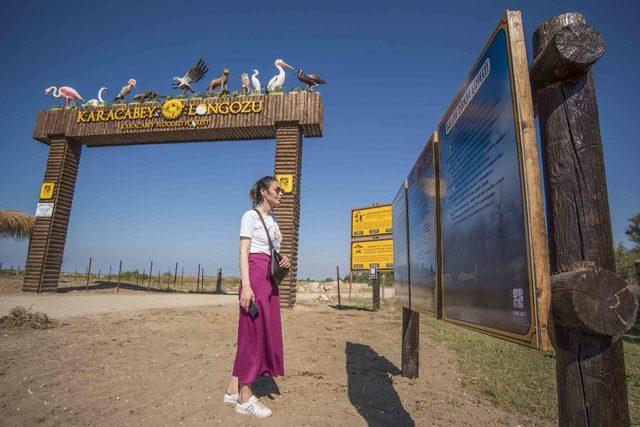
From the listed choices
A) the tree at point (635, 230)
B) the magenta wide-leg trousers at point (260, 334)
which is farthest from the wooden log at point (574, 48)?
the tree at point (635, 230)

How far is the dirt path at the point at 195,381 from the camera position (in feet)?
9.88

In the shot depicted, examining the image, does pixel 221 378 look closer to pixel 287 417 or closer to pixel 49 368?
pixel 287 417

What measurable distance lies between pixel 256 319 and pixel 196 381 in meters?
1.44

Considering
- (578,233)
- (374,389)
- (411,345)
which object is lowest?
(374,389)

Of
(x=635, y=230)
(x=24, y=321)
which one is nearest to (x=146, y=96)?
(x=24, y=321)

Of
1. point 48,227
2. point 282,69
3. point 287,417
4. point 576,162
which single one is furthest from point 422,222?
point 48,227

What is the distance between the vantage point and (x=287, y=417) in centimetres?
296

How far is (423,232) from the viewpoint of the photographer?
3.11 m

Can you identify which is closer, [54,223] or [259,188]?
[259,188]

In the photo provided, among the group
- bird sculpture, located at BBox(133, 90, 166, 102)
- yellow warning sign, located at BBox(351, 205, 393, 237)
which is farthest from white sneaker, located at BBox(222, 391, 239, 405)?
bird sculpture, located at BBox(133, 90, 166, 102)

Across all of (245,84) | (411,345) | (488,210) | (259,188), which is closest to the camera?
(488,210)

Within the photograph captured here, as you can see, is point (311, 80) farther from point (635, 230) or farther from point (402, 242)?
point (635, 230)

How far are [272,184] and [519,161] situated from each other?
232 centimetres

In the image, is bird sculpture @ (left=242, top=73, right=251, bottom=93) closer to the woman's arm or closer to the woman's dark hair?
the woman's dark hair
